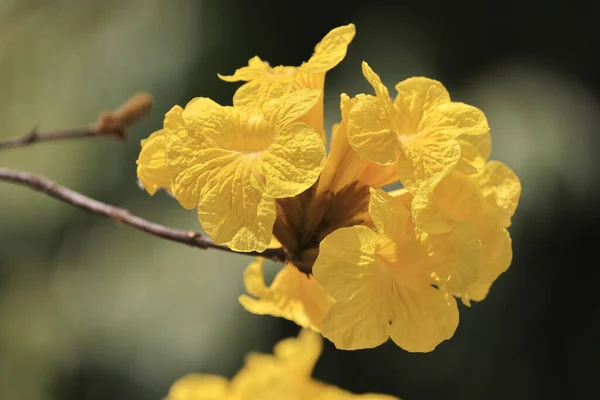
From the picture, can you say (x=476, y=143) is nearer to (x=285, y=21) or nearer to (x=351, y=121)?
(x=351, y=121)

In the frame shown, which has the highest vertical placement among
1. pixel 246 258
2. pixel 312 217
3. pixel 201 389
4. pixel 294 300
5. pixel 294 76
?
pixel 294 76

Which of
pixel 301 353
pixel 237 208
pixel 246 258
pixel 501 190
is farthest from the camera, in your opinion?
pixel 246 258

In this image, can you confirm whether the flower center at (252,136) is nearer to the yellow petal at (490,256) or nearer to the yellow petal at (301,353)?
the yellow petal at (490,256)

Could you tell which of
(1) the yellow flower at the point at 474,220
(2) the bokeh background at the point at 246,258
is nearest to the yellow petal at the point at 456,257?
(1) the yellow flower at the point at 474,220

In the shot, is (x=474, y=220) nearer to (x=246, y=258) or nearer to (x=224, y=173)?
(x=224, y=173)

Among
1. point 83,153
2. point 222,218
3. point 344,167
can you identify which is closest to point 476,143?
point 344,167

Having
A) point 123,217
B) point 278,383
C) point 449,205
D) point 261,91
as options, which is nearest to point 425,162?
point 449,205
